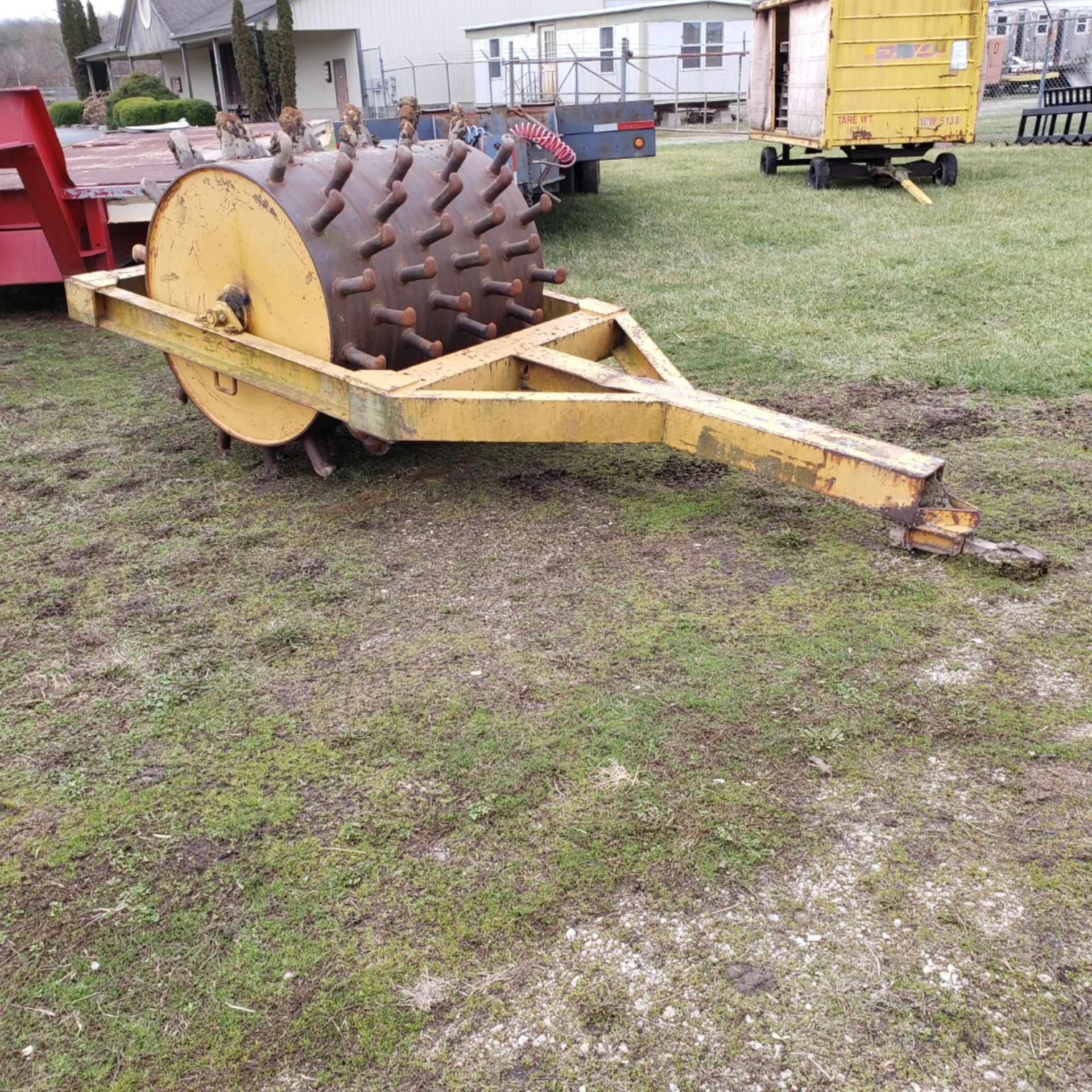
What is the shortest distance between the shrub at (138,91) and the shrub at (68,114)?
200 centimetres

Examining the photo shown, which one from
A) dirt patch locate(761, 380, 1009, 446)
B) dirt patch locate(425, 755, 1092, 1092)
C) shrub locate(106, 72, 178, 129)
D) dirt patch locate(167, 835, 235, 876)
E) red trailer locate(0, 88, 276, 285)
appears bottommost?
dirt patch locate(425, 755, 1092, 1092)

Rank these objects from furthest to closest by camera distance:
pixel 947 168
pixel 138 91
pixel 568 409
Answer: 1. pixel 138 91
2. pixel 947 168
3. pixel 568 409

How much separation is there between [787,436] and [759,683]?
2.99 feet

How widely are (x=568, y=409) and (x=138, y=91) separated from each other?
3280 centimetres

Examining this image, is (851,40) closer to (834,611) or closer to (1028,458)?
(1028,458)

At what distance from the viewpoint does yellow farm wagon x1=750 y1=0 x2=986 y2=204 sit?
484 inches

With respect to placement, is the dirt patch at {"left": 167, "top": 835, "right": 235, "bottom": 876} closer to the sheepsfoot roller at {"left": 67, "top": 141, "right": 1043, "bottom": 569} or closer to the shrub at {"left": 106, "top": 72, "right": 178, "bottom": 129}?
the sheepsfoot roller at {"left": 67, "top": 141, "right": 1043, "bottom": 569}

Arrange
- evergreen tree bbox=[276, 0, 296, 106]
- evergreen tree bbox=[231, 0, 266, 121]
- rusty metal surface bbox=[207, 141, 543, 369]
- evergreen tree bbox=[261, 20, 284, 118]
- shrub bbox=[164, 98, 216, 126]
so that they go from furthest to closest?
1. evergreen tree bbox=[261, 20, 284, 118]
2. evergreen tree bbox=[276, 0, 296, 106]
3. evergreen tree bbox=[231, 0, 266, 121]
4. shrub bbox=[164, 98, 216, 126]
5. rusty metal surface bbox=[207, 141, 543, 369]

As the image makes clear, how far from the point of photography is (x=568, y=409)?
12.2 ft

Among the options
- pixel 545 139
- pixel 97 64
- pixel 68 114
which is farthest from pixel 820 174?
pixel 97 64

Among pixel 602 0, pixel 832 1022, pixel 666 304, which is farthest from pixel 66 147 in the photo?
pixel 602 0

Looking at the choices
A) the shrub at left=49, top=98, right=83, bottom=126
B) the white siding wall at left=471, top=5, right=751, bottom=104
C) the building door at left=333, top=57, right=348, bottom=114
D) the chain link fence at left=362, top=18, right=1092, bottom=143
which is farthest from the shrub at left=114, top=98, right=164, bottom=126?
the white siding wall at left=471, top=5, right=751, bottom=104

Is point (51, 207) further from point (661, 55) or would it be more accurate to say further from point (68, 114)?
point (68, 114)

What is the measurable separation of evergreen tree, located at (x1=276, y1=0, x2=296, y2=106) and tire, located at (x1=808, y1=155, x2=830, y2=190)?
20448mm
